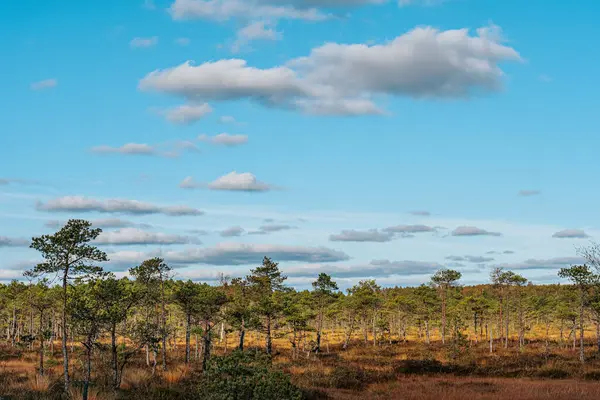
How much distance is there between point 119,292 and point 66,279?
231cm

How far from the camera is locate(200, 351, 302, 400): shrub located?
565 inches

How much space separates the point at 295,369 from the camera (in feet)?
127

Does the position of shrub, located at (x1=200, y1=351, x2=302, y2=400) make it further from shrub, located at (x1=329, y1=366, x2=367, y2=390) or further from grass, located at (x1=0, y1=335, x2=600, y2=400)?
shrub, located at (x1=329, y1=366, x2=367, y2=390)

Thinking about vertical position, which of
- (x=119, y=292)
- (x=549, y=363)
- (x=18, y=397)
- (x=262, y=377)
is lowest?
(x=549, y=363)

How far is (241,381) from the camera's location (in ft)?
47.0

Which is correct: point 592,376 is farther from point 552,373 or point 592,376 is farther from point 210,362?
point 210,362

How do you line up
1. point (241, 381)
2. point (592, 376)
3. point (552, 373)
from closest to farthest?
point (241, 381) < point (592, 376) < point (552, 373)

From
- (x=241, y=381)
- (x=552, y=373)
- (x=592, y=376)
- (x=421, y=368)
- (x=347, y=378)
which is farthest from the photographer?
(x=421, y=368)

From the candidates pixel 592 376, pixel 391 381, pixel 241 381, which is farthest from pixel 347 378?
pixel 241 381

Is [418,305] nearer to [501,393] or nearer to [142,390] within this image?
[501,393]

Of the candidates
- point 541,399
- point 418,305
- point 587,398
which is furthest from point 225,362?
point 418,305

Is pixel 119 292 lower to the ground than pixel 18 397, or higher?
higher

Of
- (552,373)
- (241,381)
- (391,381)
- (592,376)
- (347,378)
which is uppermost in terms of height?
(241,381)

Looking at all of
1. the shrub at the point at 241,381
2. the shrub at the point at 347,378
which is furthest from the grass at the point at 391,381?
the shrub at the point at 241,381
